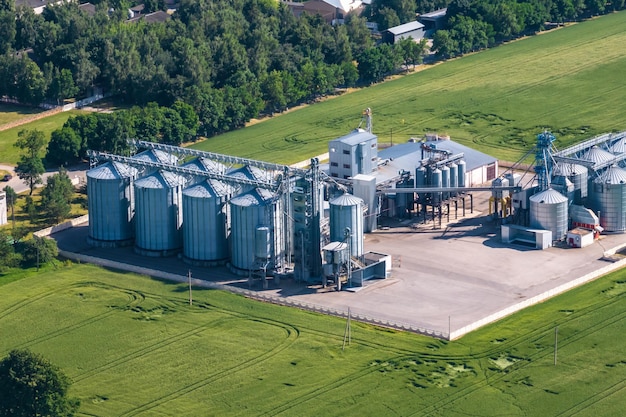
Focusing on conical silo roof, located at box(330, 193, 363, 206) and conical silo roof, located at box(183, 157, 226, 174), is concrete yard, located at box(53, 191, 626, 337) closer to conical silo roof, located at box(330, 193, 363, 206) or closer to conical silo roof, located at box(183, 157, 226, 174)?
conical silo roof, located at box(330, 193, 363, 206)

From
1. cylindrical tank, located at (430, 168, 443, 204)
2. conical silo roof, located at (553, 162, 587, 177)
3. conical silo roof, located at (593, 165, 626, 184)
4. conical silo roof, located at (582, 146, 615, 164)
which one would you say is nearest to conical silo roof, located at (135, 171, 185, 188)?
cylindrical tank, located at (430, 168, 443, 204)

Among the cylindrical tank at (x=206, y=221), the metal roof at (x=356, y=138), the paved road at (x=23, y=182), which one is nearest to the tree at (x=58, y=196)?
the paved road at (x=23, y=182)

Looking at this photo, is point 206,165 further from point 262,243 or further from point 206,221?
point 262,243

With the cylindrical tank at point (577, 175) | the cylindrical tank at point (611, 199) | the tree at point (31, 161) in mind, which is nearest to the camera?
the cylindrical tank at point (611, 199)

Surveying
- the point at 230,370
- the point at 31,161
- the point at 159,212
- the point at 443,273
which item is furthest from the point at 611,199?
the point at 31,161

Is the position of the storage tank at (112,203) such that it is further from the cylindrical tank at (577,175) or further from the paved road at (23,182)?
the cylindrical tank at (577,175)

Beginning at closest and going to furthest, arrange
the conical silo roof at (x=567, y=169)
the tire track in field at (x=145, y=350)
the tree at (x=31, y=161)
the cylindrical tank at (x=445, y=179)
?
the tire track in field at (x=145, y=350) < the conical silo roof at (x=567, y=169) < the cylindrical tank at (x=445, y=179) < the tree at (x=31, y=161)
